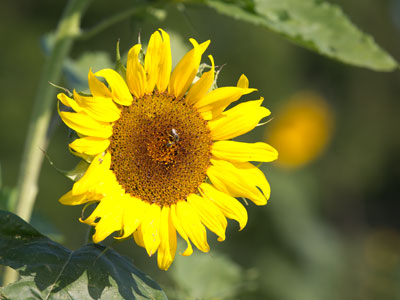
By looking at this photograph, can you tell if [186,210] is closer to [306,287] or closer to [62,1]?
[306,287]

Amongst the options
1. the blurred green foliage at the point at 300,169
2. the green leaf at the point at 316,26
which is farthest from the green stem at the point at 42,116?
the blurred green foliage at the point at 300,169

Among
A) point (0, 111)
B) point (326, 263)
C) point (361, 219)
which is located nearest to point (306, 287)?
point (326, 263)

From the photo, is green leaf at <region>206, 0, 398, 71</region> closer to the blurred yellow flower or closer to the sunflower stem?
the sunflower stem

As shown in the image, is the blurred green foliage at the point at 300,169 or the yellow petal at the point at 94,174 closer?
the yellow petal at the point at 94,174

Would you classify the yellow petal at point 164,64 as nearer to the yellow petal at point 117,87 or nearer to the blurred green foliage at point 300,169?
the yellow petal at point 117,87

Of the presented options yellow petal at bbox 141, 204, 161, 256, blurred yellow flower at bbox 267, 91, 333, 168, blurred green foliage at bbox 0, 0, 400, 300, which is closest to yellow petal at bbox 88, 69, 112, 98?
yellow petal at bbox 141, 204, 161, 256

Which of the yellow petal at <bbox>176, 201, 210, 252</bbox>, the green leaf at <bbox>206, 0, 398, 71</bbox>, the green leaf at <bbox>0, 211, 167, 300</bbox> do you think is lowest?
the green leaf at <bbox>0, 211, 167, 300</bbox>
